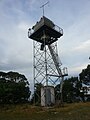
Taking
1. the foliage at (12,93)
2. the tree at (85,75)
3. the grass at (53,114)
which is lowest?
the grass at (53,114)

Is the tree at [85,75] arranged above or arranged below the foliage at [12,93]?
above

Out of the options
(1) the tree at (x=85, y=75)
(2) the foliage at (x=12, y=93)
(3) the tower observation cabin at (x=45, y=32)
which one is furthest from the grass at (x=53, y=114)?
(1) the tree at (x=85, y=75)

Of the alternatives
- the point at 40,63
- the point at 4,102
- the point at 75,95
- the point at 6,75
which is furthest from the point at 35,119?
the point at 6,75

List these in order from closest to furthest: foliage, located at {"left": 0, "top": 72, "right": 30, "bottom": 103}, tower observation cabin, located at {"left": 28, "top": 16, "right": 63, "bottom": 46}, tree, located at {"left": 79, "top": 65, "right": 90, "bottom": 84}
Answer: tower observation cabin, located at {"left": 28, "top": 16, "right": 63, "bottom": 46} → foliage, located at {"left": 0, "top": 72, "right": 30, "bottom": 103} → tree, located at {"left": 79, "top": 65, "right": 90, "bottom": 84}

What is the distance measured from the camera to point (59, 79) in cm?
3622

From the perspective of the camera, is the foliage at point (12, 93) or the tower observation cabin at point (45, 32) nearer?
the tower observation cabin at point (45, 32)

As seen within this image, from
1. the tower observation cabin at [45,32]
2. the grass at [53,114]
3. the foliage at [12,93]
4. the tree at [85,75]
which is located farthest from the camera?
the tree at [85,75]

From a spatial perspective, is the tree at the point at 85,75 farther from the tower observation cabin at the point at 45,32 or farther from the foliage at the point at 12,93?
the tower observation cabin at the point at 45,32

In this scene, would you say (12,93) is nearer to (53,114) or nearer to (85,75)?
(85,75)

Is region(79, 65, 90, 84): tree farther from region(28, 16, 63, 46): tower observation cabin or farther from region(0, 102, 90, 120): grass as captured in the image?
region(0, 102, 90, 120): grass

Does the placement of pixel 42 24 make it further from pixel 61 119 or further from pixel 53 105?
pixel 61 119

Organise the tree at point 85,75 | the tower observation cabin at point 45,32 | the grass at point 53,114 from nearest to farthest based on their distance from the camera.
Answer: the grass at point 53,114 → the tower observation cabin at point 45,32 → the tree at point 85,75

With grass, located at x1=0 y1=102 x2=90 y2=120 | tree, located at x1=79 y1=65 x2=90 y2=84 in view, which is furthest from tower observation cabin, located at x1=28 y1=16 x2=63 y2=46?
tree, located at x1=79 y1=65 x2=90 y2=84

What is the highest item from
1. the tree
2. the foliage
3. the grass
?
the tree
